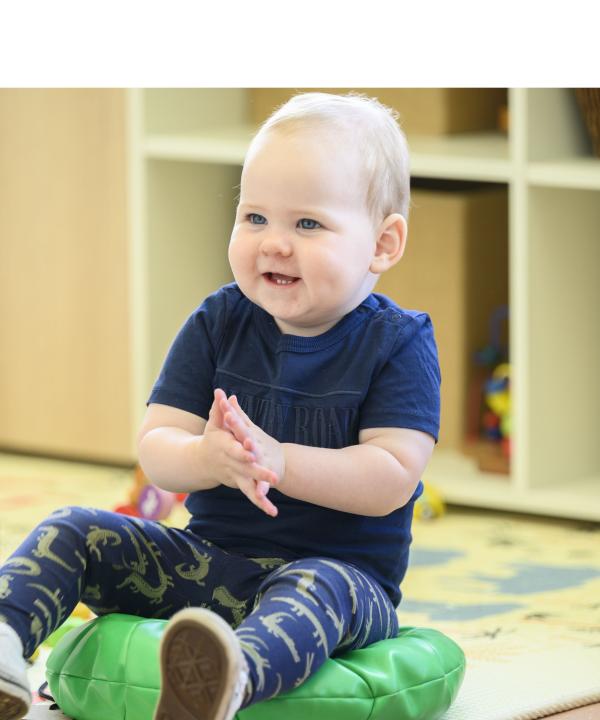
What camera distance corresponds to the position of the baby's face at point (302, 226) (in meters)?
1.23

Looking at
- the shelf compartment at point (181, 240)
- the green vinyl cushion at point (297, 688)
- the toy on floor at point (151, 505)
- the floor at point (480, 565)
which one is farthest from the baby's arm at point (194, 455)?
the shelf compartment at point (181, 240)

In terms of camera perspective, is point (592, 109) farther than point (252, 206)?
Yes

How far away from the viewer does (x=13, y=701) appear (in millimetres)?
1112

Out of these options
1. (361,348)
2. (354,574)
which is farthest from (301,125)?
(354,574)

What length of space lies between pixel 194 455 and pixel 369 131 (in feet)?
1.01

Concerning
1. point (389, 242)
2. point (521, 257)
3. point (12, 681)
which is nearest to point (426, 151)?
point (521, 257)

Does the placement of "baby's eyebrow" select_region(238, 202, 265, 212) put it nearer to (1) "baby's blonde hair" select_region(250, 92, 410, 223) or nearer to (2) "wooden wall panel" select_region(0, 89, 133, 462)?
(1) "baby's blonde hair" select_region(250, 92, 410, 223)

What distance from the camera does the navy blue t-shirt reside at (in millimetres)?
1260

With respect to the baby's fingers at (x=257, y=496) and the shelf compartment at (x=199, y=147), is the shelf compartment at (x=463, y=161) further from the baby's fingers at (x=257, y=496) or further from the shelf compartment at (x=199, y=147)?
the baby's fingers at (x=257, y=496)

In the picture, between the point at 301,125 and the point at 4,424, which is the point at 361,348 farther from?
the point at 4,424

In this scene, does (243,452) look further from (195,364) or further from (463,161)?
(463,161)

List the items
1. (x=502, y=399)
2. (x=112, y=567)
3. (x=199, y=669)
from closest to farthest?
(x=199, y=669) < (x=112, y=567) < (x=502, y=399)

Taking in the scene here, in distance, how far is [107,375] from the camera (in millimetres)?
2326
